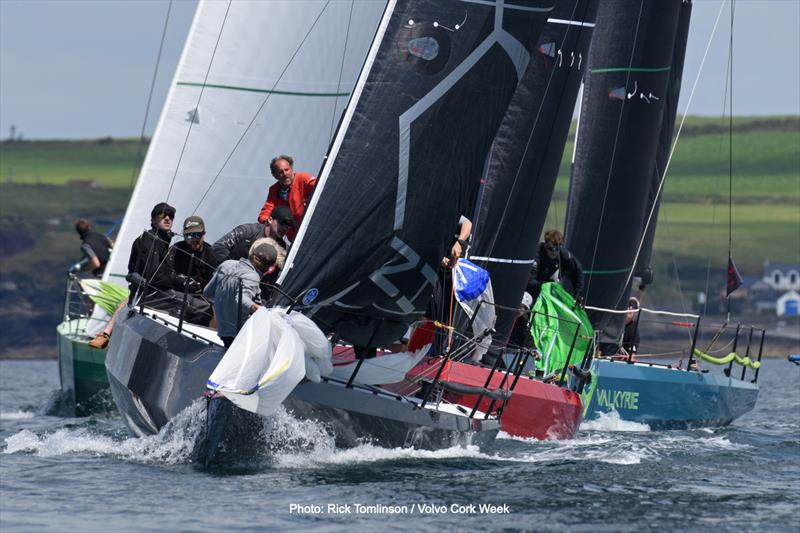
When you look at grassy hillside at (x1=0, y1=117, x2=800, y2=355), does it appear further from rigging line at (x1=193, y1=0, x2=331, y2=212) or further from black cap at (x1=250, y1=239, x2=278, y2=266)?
black cap at (x1=250, y1=239, x2=278, y2=266)

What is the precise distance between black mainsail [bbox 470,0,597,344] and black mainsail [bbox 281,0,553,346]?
3.84 meters

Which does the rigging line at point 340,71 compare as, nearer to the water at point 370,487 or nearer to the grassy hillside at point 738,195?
the water at point 370,487

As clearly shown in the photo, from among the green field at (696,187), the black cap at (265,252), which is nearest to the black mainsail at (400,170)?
the black cap at (265,252)

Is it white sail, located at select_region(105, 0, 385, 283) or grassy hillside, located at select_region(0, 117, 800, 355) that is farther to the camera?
grassy hillside, located at select_region(0, 117, 800, 355)

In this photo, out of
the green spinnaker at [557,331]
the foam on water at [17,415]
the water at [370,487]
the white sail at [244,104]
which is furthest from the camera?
the foam on water at [17,415]

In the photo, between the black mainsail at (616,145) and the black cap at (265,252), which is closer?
the black cap at (265,252)

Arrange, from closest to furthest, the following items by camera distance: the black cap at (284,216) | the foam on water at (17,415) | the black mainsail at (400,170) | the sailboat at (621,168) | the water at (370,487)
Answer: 1. the water at (370,487)
2. the black mainsail at (400,170)
3. the black cap at (284,216)
4. the foam on water at (17,415)
5. the sailboat at (621,168)

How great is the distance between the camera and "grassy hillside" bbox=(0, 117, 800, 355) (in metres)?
119

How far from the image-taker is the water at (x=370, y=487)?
878cm

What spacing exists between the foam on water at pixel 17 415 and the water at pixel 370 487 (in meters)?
5.41

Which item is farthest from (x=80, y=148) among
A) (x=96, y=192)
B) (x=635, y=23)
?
(x=635, y=23)

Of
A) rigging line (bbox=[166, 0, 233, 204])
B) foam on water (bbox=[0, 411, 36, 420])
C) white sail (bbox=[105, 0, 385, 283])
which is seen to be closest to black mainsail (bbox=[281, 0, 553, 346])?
white sail (bbox=[105, 0, 385, 283])

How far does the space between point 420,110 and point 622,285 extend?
9.02 meters

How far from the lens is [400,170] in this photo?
11109 mm
